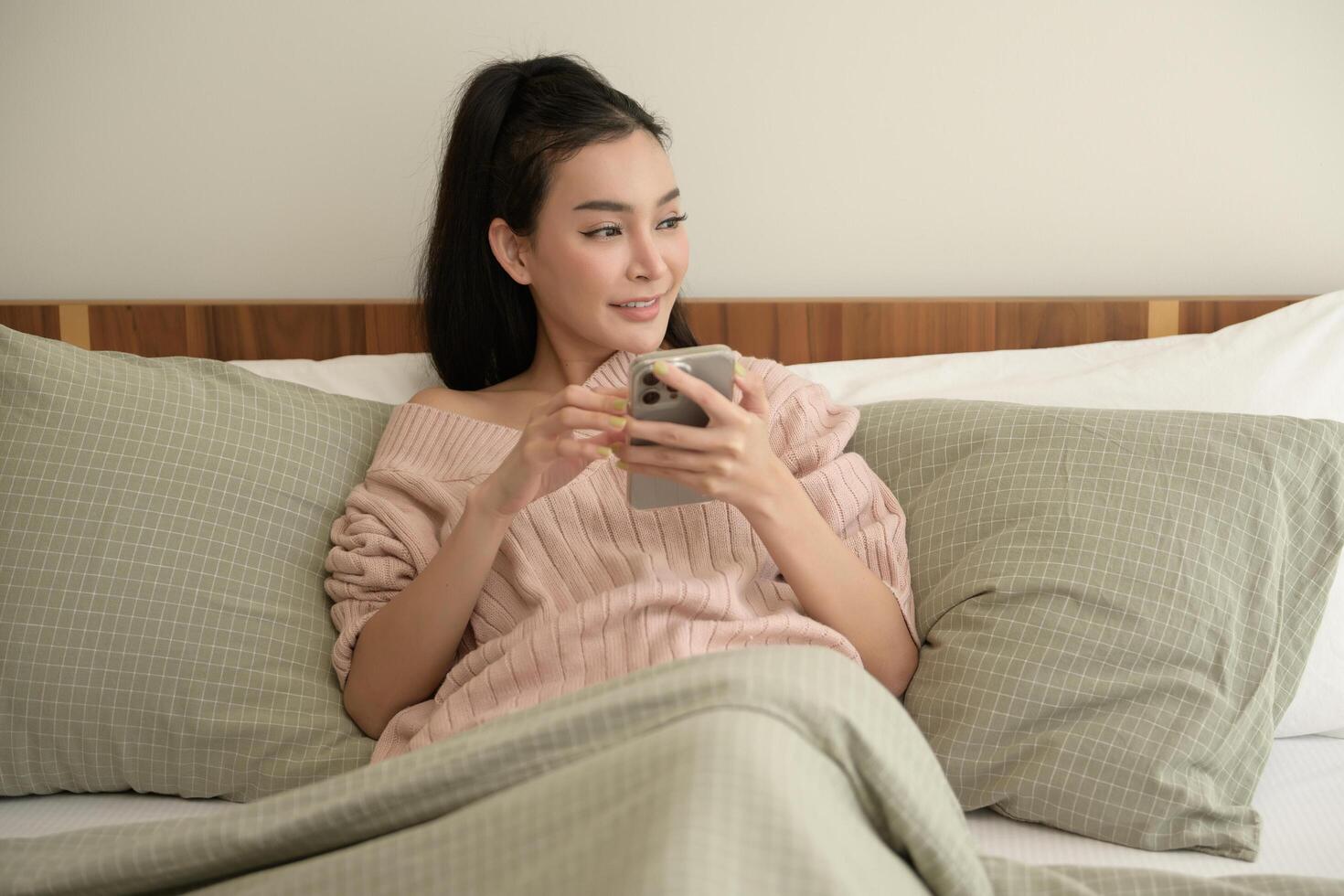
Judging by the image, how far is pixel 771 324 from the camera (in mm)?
1768

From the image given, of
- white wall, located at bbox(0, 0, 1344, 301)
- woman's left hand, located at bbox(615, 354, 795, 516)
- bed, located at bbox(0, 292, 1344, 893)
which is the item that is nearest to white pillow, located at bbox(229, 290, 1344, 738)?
bed, located at bbox(0, 292, 1344, 893)

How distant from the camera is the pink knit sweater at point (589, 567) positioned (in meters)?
1.24

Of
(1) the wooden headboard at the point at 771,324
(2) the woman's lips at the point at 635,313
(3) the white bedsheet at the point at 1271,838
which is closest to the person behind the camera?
(3) the white bedsheet at the point at 1271,838

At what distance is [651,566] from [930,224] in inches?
32.7

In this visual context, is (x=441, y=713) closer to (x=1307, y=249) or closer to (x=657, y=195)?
(x=657, y=195)

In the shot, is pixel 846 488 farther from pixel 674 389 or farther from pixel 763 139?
pixel 763 139

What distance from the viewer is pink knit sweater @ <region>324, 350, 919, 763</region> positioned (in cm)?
124

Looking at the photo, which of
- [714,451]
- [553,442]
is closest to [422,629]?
[553,442]

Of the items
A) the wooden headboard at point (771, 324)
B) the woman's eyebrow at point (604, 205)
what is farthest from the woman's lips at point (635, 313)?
the wooden headboard at point (771, 324)

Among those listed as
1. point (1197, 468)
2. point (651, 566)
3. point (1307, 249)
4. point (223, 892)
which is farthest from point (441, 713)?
point (1307, 249)

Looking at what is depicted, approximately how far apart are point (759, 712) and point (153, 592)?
770mm

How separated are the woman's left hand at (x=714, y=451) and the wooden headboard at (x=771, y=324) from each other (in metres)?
0.58

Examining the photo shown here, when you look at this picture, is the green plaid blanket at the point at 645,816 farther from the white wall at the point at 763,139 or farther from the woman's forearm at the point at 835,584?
the white wall at the point at 763,139

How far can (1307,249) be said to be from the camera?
177cm
